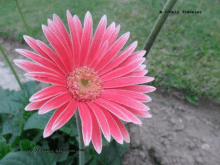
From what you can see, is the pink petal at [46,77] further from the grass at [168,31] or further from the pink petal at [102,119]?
the grass at [168,31]

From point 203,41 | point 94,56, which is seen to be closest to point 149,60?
point 203,41

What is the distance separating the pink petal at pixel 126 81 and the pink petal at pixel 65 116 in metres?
0.27

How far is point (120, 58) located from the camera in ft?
3.52

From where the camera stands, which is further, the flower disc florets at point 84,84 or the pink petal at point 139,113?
the flower disc florets at point 84,84

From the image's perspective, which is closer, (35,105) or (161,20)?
(35,105)

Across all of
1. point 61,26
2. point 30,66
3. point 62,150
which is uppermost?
→ point 61,26

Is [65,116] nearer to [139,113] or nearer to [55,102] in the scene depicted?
[55,102]

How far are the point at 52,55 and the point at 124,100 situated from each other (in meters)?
0.38

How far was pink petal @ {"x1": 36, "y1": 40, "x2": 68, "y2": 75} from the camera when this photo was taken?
35.0 inches

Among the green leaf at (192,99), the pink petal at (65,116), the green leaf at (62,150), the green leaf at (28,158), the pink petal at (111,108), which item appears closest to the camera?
the pink petal at (65,116)

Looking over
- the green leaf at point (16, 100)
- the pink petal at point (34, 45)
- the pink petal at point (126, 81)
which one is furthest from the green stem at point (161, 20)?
the green leaf at point (16, 100)

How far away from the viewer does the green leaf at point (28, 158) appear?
45.1 inches

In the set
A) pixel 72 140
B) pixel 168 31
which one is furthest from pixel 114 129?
pixel 168 31

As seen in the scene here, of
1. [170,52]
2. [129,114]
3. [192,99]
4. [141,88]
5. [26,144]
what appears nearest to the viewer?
[129,114]
